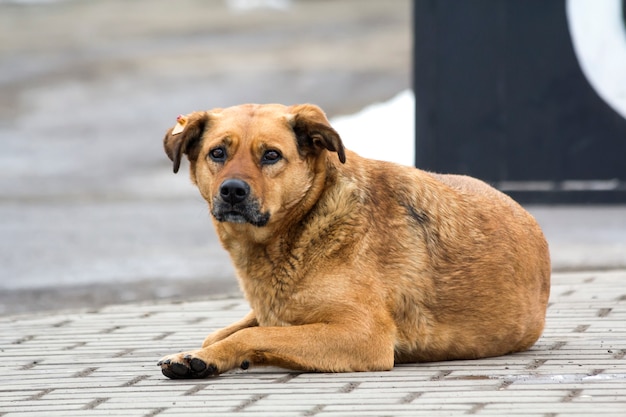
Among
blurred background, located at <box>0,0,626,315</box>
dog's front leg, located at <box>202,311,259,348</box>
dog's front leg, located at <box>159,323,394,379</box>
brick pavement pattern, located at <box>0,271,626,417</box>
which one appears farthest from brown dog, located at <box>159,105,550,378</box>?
blurred background, located at <box>0,0,626,315</box>

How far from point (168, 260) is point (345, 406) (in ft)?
20.2

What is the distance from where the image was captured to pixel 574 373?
15.9 ft

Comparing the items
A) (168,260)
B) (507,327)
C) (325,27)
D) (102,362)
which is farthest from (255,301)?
(325,27)

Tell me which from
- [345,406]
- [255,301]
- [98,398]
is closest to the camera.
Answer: [345,406]

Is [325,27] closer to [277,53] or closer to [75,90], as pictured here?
[277,53]

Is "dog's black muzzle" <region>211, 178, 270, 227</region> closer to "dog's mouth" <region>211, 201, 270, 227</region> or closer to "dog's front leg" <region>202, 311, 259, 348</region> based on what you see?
"dog's mouth" <region>211, 201, 270, 227</region>

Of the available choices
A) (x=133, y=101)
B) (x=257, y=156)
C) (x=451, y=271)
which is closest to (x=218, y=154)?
(x=257, y=156)

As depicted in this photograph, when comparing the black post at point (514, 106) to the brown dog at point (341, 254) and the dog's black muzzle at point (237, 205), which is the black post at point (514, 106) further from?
the dog's black muzzle at point (237, 205)

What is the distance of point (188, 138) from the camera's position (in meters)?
5.26

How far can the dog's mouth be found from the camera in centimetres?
496

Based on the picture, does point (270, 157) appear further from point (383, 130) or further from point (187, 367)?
point (383, 130)

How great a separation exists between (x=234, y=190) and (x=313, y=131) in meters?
0.47

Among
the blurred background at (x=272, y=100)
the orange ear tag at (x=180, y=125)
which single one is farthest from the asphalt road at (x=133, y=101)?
the orange ear tag at (x=180, y=125)

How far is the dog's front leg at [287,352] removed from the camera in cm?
488
